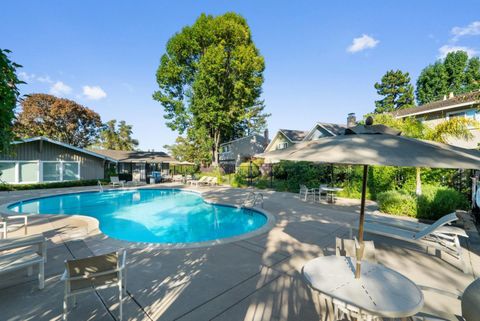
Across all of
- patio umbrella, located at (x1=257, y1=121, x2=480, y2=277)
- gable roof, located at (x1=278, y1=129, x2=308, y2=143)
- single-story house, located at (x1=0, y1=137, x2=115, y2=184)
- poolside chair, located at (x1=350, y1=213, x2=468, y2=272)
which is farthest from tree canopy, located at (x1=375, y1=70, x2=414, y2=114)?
single-story house, located at (x1=0, y1=137, x2=115, y2=184)

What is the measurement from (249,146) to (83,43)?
23750 mm

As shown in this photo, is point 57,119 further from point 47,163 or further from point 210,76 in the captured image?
point 210,76

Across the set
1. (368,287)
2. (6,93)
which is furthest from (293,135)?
(6,93)

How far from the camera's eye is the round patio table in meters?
2.10

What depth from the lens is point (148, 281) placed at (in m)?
3.60

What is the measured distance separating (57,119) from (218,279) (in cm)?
3907

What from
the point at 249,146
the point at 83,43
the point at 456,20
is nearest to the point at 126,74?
the point at 83,43

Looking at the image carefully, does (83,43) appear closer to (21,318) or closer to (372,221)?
(21,318)

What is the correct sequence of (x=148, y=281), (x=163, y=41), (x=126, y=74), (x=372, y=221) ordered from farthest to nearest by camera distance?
(x=163, y=41) < (x=126, y=74) < (x=372, y=221) < (x=148, y=281)

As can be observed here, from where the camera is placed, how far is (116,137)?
4738 cm

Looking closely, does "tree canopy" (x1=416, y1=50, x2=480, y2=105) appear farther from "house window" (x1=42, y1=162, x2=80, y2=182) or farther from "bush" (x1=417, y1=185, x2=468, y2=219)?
"house window" (x1=42, y1=162, x2=80, y2=182)

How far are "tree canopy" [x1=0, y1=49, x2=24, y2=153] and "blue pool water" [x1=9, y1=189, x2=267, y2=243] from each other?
19.6 ft

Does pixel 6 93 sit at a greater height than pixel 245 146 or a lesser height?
lesser

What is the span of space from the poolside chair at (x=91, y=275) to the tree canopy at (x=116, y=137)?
4980 cm
